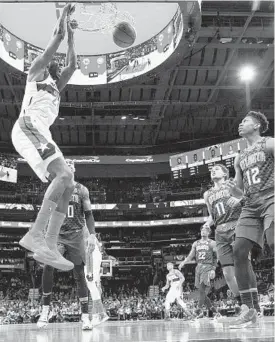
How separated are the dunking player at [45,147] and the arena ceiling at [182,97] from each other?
9740 mm

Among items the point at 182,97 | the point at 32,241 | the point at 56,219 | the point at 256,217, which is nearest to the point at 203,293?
the point at 256,217

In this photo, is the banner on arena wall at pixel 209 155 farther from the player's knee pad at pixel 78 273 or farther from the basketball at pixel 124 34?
the player's knee pad at pixel 78 273

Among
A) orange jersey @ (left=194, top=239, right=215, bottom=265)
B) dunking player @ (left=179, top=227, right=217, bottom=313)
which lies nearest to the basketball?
dunking player @ (left=179, top=227, right=217, bottom=313)

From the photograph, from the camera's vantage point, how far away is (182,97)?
21.5 m

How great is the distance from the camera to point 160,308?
67.9 feet

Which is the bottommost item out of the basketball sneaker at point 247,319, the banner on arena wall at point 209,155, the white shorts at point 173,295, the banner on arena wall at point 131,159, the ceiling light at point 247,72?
the white shorts at point 173,295

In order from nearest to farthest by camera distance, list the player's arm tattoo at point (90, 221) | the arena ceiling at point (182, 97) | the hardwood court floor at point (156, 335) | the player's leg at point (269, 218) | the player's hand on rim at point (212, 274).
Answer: the hardwood court floor at point (156, 335) → the player's leg at point (269, 218) → the player's arm tattoo at point (90, 221) → the player's hand on rim at point (212, 274) → the arena ceiling at point (182, 97)

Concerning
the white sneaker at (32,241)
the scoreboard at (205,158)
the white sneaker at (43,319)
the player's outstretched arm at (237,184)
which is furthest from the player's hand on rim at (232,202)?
the scoreboard at (205,158)

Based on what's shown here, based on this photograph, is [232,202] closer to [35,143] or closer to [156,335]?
[156,335]

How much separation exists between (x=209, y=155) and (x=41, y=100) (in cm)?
2107

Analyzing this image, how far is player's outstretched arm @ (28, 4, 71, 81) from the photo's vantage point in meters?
3.78

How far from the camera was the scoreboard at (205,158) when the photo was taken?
23.2 metres

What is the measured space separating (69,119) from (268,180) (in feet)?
65.1

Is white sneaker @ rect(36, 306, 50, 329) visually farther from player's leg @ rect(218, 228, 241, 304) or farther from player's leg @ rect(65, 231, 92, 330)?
player's leg @ rect(218, 228, 241, 304)
